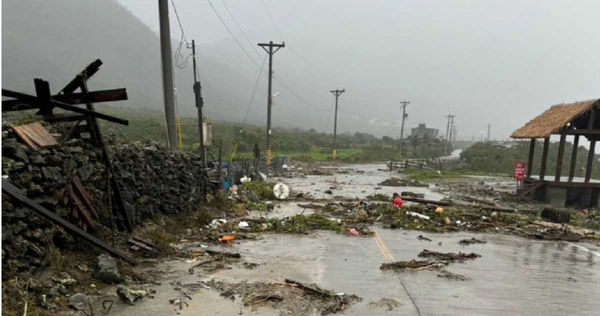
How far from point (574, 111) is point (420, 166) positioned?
23071 mm

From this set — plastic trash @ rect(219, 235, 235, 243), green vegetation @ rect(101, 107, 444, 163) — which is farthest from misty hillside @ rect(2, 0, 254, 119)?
plastic trash @ rect(219, 235, 235, 243)

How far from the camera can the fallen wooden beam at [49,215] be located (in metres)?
5.30

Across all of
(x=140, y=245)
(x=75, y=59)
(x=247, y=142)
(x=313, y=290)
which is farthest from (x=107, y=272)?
(x=75, y=59)

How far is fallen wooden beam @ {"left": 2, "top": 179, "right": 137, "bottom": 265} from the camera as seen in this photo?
17.4 ft

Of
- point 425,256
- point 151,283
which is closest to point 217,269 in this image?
point 151,283

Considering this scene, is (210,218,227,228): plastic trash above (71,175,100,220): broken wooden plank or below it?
below

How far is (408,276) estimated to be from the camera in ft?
25.9

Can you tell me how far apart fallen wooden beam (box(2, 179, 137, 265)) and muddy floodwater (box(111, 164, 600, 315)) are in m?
1.01

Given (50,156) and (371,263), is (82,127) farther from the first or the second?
(371,263)

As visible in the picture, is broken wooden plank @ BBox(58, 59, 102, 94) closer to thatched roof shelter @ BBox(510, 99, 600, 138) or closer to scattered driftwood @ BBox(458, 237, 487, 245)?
scattered driftwood @ BBox(458, 237, 487, 245)

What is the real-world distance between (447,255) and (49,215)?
27.4ft

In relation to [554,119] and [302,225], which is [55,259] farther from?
[554,119]

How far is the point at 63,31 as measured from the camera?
603ft

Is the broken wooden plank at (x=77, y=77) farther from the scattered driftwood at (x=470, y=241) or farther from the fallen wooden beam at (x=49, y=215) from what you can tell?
the scattered driftwood at (x=470, y=241)
